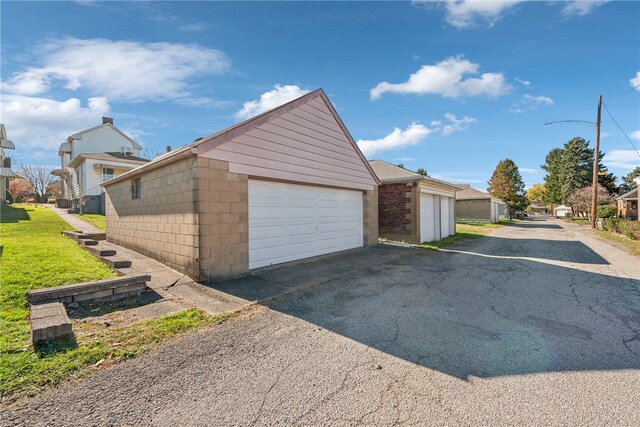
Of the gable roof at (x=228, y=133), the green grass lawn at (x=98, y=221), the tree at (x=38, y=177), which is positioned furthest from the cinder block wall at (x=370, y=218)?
the tree at (x=38, y=177)

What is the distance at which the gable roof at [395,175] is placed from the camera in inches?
510

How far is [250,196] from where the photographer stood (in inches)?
281

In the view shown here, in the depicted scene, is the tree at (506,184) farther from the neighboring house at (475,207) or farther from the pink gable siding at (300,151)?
the pink gable siding at (300,151)

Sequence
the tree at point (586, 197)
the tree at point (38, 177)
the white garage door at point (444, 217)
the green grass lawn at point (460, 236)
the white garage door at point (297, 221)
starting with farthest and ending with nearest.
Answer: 1. the tree at point (38, 177)
2. the tree at point (586, 197)
3. the white garage door at point (444, 217)
4. the green grass lawn at point (460, 236)
5. the white garage door at point (297, 221)

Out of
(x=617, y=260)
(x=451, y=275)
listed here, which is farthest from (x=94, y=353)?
(x=617, y=260)

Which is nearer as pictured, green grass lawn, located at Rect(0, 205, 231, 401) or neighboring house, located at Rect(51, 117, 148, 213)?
green grass lawn, located at Rect(0, 205, 231, 401)

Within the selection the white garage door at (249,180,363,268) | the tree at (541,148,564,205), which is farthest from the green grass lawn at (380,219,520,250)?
the tree at (541,148,564,205)

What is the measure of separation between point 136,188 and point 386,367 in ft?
29.7

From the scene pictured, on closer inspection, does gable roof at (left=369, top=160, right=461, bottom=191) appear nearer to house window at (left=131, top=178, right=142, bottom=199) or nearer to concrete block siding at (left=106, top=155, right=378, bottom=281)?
concrete block siding at (left=106, top=155, right=378, bottom=281)

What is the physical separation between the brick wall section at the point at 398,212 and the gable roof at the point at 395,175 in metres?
0.31

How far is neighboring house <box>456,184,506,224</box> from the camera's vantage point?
3195cm

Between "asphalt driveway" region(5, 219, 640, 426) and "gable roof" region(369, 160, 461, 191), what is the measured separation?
307 inches

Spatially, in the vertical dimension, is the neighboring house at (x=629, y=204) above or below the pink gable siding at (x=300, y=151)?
below

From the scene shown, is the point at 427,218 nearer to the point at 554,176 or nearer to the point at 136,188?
the point at 136,188
